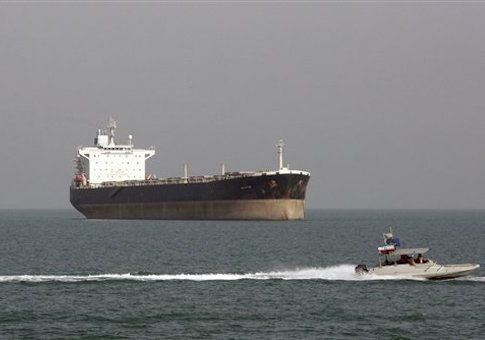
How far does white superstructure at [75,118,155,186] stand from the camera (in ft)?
443

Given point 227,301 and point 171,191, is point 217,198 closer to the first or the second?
point 171,191

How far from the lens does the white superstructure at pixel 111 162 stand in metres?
135

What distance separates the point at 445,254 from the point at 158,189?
2161 inches

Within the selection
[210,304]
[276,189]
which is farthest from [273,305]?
[276,189]

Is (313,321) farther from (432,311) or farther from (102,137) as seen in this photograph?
(102,137)

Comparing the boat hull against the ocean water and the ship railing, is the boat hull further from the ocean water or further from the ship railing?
the ship railing

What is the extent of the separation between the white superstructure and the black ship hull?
10755mm

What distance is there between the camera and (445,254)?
66.1 metres

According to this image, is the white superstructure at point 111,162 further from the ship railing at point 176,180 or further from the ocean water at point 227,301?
the ocean water at point 227,301

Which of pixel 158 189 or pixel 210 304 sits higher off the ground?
pixel 158 189

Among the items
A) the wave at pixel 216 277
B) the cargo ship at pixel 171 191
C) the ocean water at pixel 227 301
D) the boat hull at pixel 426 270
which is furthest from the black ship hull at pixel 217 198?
the boat hull at pixel 426 270

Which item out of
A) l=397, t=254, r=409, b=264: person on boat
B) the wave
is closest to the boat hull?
l=397, t=254, r=409, b=264: person on boat

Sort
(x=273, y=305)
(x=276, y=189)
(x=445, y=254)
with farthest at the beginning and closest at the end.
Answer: (x=276, y=189) → (x=445, y=254) → (x=273, y=305)

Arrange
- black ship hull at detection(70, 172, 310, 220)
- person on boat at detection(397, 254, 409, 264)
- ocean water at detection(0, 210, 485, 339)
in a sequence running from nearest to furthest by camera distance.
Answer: ocean water at detection(0, 210, 485, 339) → person on boat at detection(397, 254, 409, 264) → black ship hull at detection(70, 172, 310, 220)
